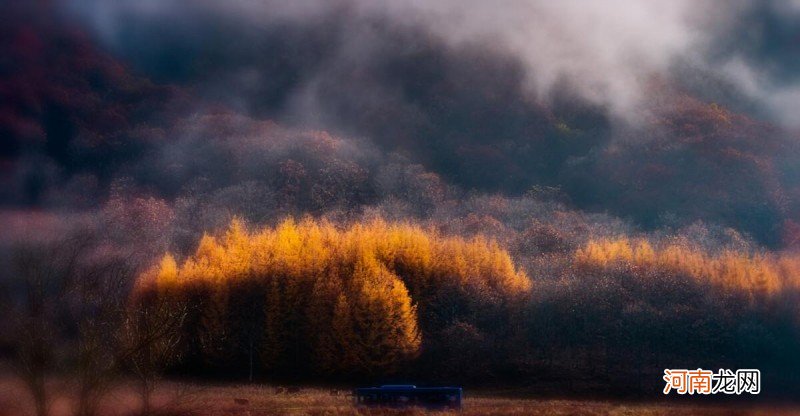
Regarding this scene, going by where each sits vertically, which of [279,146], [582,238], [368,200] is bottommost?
[582,238]

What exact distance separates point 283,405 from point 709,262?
3341 cm

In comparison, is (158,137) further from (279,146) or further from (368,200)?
(368,200)

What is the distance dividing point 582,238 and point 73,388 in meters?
45.3

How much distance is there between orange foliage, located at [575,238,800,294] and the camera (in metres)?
45.3

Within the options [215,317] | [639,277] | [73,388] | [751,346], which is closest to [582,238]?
[639,277]

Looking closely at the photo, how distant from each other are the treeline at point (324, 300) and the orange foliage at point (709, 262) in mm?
8050

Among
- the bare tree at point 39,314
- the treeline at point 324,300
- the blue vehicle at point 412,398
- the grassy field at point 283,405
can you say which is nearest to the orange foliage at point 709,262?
the treeline at point 324,300

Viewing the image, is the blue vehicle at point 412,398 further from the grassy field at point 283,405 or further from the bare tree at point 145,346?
the bare tree at point 145,346

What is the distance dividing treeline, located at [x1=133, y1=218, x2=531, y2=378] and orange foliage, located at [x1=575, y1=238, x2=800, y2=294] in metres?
8.05

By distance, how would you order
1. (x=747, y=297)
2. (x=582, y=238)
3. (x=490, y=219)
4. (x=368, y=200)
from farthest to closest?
1. (x=368, y=200)
2. (x=490, y=219)
3. (x=582, y=238)
4. (x=747, y=297)

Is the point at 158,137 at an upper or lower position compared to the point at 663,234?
upper

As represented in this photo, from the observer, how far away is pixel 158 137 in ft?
271

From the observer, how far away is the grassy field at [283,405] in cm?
2614

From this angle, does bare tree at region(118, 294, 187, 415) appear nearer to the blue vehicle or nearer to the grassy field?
the grassy field
